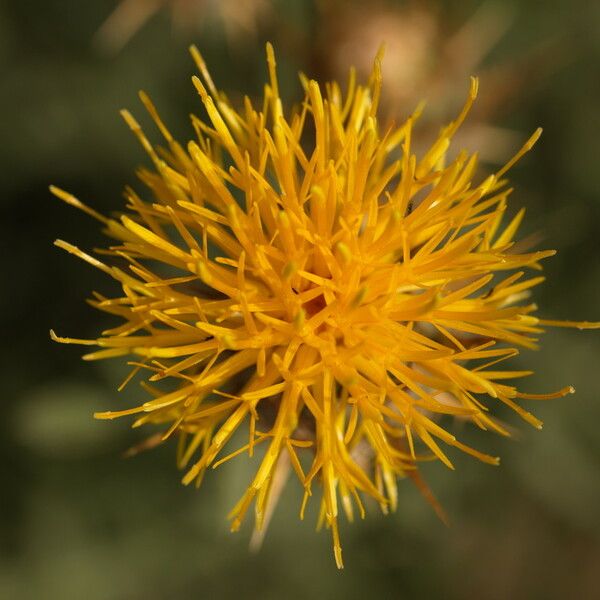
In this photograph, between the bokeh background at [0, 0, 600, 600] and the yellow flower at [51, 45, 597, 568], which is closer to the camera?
the yellow flower at [51, 45, 597, 568]

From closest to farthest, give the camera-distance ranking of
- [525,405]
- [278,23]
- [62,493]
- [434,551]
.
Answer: [278,23] < [525,405] < [62,493] < [434,551]

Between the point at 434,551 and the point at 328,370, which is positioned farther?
the point at 434,551

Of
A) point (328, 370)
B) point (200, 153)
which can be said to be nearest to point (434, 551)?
point (328, 370)

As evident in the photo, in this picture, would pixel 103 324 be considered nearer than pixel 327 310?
No

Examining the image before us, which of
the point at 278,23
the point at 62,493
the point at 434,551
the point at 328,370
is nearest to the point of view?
the point at 328,370

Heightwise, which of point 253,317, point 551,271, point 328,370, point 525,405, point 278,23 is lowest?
point 525,405

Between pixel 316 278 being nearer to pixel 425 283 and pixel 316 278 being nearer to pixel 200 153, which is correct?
pixel 425 283

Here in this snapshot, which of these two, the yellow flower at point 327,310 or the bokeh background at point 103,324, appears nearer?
the yellow flower at point 327,310

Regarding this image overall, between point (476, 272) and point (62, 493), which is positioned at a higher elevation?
point (476, 272)
